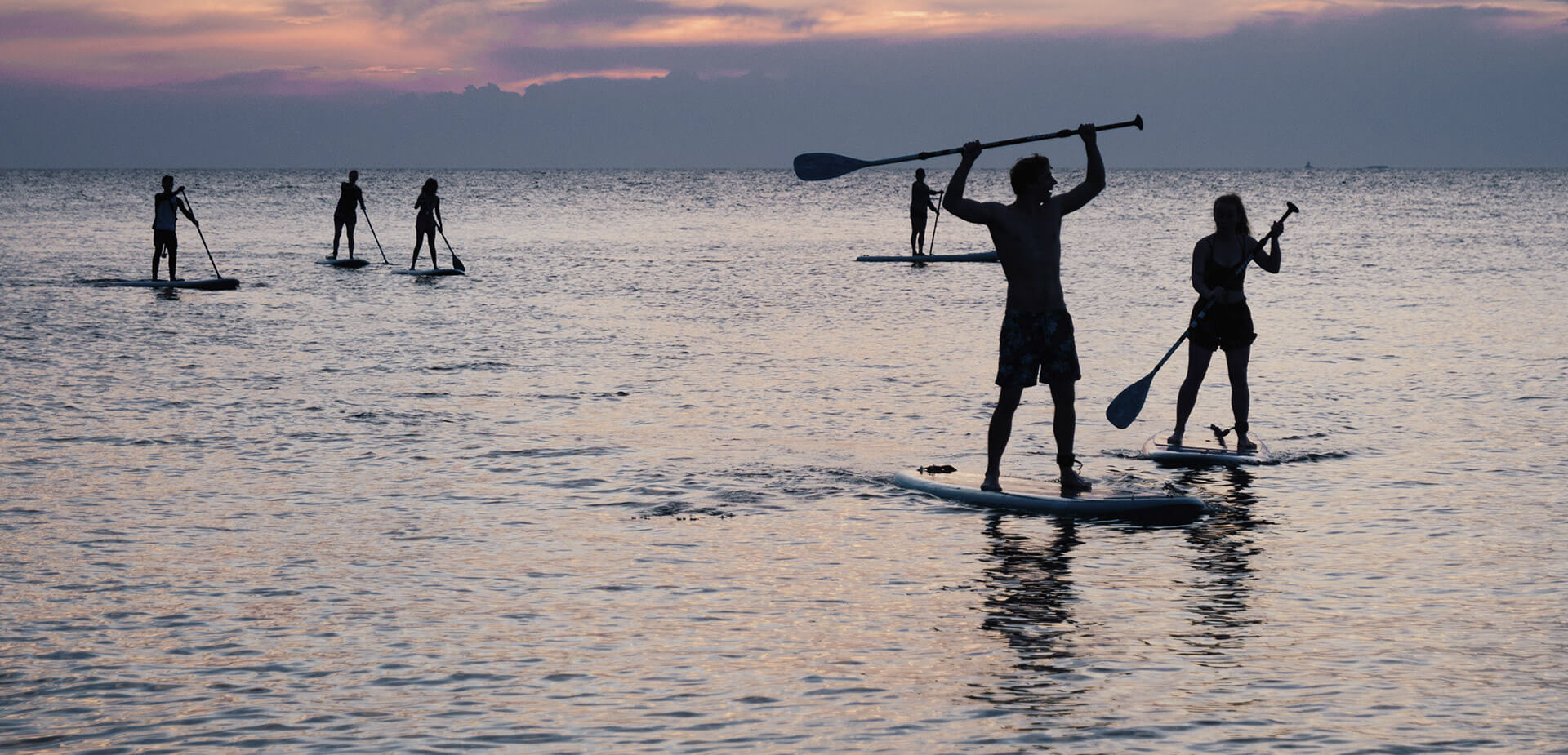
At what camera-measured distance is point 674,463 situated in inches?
406

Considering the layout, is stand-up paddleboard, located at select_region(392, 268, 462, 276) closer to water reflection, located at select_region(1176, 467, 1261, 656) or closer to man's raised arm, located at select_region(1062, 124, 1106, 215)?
water reflection, located at select_region(1176, 467, 1261, 656)

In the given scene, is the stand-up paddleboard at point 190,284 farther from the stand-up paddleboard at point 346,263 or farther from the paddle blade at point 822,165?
the paddle blade at point 822,165

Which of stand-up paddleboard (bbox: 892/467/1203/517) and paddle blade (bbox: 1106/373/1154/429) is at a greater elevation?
paddle blade (bbox: 1106/373/1154/429)

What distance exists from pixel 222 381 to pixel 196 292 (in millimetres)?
11936

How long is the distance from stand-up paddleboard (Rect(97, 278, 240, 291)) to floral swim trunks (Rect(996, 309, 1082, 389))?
18998mm

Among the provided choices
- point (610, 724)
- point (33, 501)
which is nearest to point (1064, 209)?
point (610, 724)

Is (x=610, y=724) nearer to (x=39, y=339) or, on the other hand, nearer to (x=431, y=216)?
(x=39, y=339)

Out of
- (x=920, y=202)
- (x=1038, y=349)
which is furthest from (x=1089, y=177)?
(x=920, y=202)

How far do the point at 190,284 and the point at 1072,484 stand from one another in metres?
19.3

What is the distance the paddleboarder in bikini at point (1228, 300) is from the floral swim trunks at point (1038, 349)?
196 cm

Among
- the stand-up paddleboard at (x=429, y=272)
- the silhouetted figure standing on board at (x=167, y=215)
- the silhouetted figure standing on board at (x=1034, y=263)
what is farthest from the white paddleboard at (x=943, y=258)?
the silhouetted figure standing on board at (x=1034, y=263)

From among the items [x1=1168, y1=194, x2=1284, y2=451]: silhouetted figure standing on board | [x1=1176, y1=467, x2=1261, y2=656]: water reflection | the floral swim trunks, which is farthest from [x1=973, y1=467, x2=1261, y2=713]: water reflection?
[x1=1168, y1=194, x2=1284, y2=451]: silhouetted figure standing on board

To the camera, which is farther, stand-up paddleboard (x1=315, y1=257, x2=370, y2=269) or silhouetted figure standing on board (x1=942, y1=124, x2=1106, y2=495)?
stand-up paddleboard (x1=315, y1=257, x2=370, y2=269)

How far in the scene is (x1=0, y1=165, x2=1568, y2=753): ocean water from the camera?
538cm
